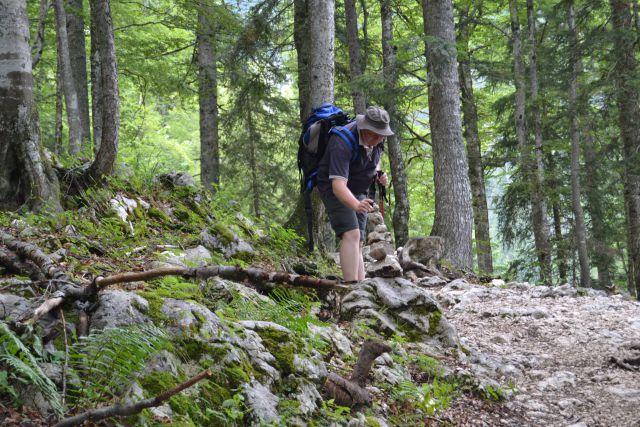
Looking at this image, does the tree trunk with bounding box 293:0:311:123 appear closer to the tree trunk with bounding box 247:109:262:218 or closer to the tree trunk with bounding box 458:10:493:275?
the tree trunk with bounding box 247:109:262:218

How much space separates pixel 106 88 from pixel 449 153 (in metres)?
6.57

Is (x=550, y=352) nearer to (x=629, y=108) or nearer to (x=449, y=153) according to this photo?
(x=449, y=153)

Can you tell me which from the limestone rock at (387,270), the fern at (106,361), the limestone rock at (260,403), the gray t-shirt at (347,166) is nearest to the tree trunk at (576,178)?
the limestone rock at (387,270)

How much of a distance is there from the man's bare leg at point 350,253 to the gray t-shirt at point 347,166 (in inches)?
19.3

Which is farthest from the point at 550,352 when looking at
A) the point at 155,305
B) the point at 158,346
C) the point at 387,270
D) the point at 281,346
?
the point at 158,346

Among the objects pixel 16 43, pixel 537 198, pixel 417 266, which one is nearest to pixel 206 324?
pixel 16 43

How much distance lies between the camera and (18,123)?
5.59 metres

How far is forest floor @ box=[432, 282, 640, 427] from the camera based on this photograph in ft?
13.4

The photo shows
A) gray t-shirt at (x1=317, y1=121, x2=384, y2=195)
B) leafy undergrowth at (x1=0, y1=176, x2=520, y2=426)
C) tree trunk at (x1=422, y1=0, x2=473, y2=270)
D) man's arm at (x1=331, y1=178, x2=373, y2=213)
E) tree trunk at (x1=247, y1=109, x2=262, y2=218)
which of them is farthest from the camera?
tree trunk at (x1=247, y1=109, x2=262, y2=218)

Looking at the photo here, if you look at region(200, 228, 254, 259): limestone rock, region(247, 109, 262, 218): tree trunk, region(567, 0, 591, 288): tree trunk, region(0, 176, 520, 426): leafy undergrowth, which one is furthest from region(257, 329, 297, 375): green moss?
region(247, 109, 262, 218): tree trunk

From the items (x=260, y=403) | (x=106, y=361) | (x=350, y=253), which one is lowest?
(x=260, y=403)

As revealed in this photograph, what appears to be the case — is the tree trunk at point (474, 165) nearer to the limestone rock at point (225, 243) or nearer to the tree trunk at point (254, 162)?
the tree trunk at point (254, 162)

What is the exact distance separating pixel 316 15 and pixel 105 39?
3969 millimetres

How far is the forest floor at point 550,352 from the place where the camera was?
13.4ft
